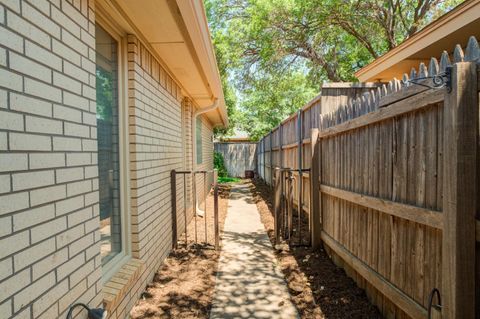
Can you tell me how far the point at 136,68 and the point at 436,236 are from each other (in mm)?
3050

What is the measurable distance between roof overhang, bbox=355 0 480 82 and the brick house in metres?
2.96

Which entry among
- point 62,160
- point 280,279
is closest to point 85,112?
point 62,160

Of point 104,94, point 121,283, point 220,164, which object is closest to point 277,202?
point 121,283

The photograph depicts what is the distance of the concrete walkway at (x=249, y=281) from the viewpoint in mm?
3121

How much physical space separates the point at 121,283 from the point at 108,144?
1.22 metres

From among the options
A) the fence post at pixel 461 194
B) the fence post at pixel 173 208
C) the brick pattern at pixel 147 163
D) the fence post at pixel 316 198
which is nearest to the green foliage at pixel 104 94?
the brick pattern at pixel 147 163

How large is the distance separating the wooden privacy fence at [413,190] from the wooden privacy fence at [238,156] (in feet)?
55.7

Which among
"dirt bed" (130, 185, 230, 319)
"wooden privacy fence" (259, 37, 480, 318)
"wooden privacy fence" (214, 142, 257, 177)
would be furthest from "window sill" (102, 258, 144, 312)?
"wooden privacy fence" (214, 142, 257, 177)

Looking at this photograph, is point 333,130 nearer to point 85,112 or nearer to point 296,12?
point 85,112

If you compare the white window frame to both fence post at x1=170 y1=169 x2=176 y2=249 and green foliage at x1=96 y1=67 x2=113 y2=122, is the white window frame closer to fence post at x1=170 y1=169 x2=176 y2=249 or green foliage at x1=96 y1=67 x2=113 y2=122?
green foliage at x1=96 y1=67 x2=113 y2=122

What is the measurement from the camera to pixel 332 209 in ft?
14.1

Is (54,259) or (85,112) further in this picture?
(85,112)

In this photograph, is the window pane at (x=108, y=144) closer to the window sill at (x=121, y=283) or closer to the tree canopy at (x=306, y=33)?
the window sill at (x=121, y=283)

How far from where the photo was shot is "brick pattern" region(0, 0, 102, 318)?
1.38m
